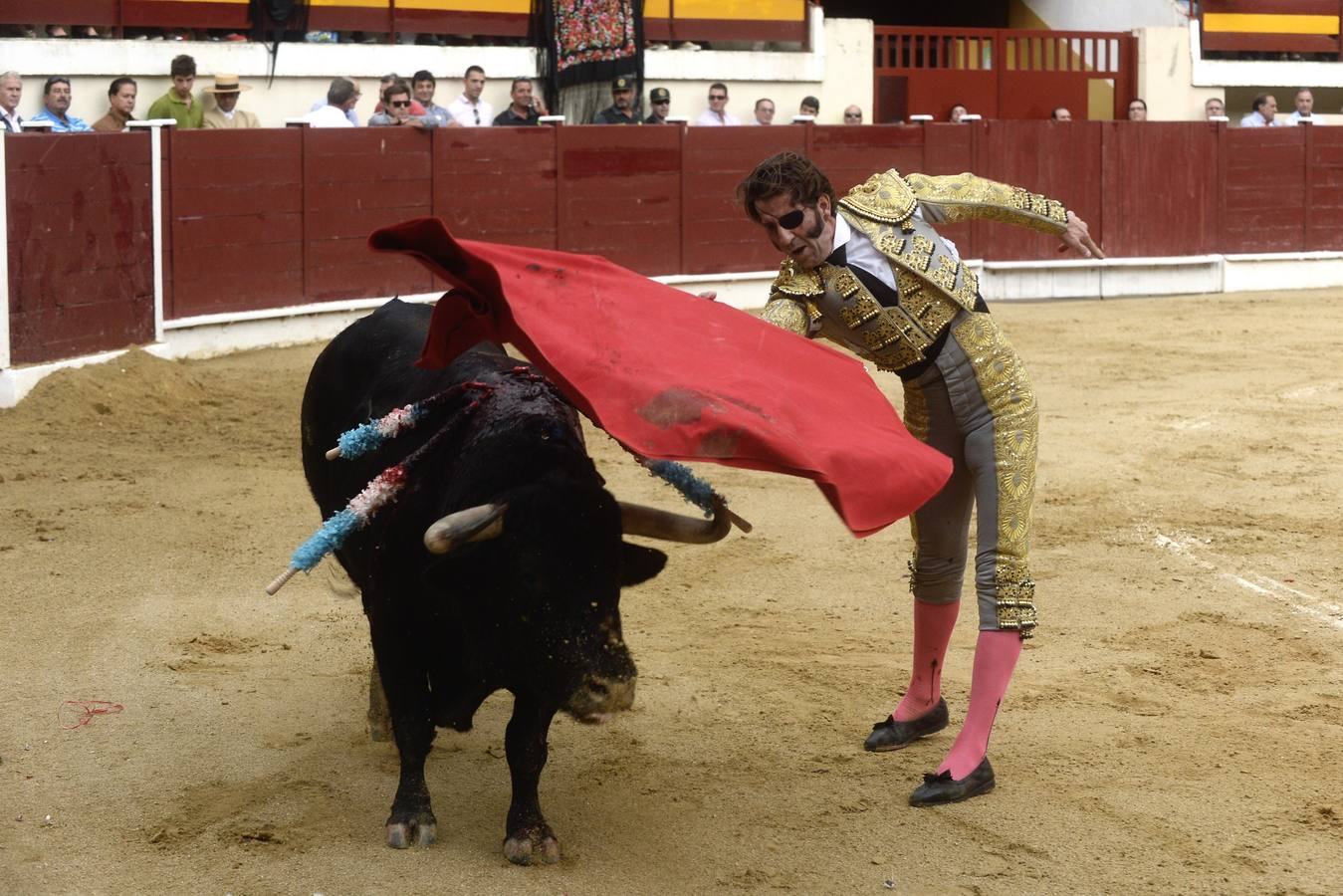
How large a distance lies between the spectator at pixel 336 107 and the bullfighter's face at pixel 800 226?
637cm

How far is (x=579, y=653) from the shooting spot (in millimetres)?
2605

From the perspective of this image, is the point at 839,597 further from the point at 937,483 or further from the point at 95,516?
the point at 95,516

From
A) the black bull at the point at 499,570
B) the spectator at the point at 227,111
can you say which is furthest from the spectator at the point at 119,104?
the black bull at the point at 499,570

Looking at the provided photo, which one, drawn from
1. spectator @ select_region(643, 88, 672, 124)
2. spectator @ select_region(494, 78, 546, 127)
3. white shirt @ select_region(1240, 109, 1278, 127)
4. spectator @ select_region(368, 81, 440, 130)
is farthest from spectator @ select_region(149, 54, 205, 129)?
white shirt @ select_region(1240, 109, 1278, 127)

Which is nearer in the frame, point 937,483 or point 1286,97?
point 937,483

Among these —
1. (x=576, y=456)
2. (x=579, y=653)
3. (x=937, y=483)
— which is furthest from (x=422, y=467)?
(x=937, y=483)

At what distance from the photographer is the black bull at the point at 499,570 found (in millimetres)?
2611

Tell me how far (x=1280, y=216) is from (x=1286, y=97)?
3150 millimetres

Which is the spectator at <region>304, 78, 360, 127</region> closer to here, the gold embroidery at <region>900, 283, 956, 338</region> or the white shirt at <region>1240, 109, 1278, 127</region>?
the gold embroidery at <region>900, 283, 956, 338</region>

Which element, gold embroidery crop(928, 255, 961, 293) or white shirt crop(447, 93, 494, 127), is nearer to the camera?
gold embroidery crop(928, 255, 961, 293)

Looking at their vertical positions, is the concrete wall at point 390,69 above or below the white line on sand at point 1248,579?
above

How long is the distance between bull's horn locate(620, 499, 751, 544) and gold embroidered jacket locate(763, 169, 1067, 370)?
353 millimetres

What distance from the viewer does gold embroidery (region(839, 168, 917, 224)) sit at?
3.01 meters

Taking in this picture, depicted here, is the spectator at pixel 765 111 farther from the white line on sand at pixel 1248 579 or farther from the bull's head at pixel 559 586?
the bull's head at pixel 559 586
